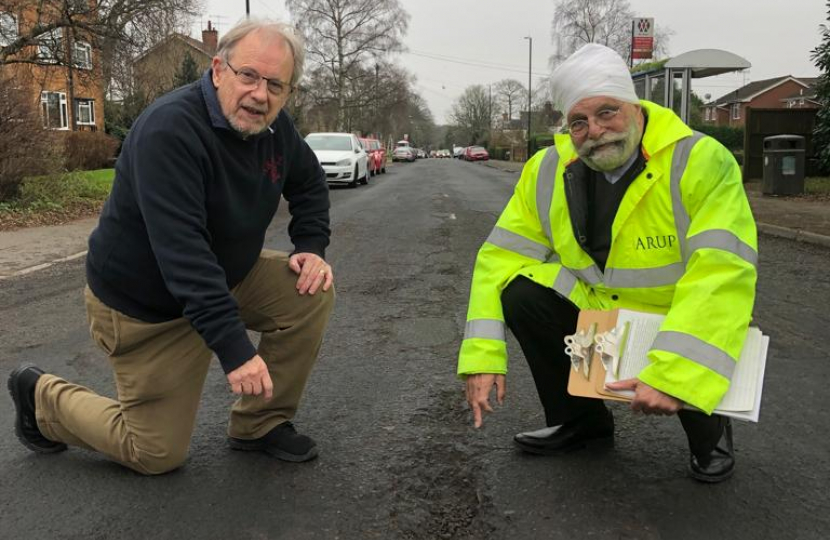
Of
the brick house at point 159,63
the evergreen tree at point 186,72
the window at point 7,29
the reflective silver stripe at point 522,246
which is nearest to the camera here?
the reflective silver stripe at point 522,246

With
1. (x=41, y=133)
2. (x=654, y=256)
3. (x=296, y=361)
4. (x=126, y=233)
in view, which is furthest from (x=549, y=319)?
(x=41, y=133)

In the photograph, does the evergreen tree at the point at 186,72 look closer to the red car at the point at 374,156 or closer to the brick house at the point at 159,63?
the brick house at the point at 159,63

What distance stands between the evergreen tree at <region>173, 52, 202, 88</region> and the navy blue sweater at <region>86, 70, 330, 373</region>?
33963 millimetres

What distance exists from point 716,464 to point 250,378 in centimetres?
168

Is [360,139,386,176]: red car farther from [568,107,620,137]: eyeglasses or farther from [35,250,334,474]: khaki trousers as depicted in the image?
[568,107,620,137]: eyeglasses

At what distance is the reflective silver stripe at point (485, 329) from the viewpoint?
2.67 m

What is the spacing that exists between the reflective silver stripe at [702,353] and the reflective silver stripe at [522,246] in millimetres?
→ 714

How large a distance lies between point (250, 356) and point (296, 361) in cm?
57

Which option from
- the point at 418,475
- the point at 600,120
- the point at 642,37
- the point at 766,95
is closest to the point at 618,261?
the point at 600,120

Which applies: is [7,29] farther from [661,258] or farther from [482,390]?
[661,258]

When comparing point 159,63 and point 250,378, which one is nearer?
point 250,378

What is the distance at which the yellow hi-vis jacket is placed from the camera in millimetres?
2219

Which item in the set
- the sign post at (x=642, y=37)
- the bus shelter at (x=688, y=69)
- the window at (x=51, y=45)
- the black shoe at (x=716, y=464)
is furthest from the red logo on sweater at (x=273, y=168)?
the sign post at (x=642, y=37)

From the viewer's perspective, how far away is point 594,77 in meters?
2.46
